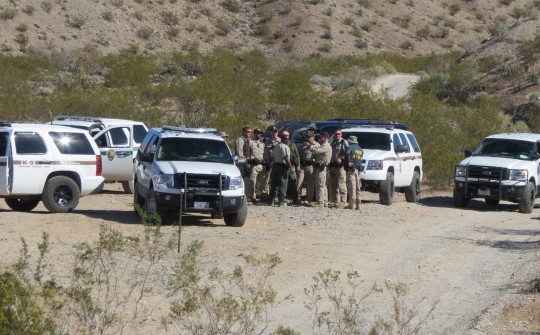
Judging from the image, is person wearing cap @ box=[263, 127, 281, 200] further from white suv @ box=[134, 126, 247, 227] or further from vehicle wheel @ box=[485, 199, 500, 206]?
vehicle wheel @ box=[485, 199, 500, 206]

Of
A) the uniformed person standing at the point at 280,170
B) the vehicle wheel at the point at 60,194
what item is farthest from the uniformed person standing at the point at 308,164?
the vehicle wheel at the point at 60,194

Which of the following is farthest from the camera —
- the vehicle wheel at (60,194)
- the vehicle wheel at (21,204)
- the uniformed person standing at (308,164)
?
the uniformed person standing at (308,164)

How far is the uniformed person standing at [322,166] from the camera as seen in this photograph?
74.9ft

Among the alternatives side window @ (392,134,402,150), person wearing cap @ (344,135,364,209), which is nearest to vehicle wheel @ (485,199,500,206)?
side window @ (392,134,402,150)

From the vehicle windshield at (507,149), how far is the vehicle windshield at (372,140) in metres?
2.52

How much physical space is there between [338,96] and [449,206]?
15.5 metres

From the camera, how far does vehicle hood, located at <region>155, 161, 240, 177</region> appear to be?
1891 centimetres

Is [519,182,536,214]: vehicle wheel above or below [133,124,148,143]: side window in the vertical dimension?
below

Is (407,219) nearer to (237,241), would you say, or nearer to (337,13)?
(237,241)

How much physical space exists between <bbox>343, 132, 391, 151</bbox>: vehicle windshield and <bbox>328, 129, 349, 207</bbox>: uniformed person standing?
1.38 metres

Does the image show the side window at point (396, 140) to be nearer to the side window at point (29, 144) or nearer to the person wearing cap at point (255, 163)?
the person wearing cap at point (255, 163)

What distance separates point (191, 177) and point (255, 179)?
487 cm

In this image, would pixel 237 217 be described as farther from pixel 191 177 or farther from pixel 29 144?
pixel 29 144

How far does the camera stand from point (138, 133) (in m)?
25.1
